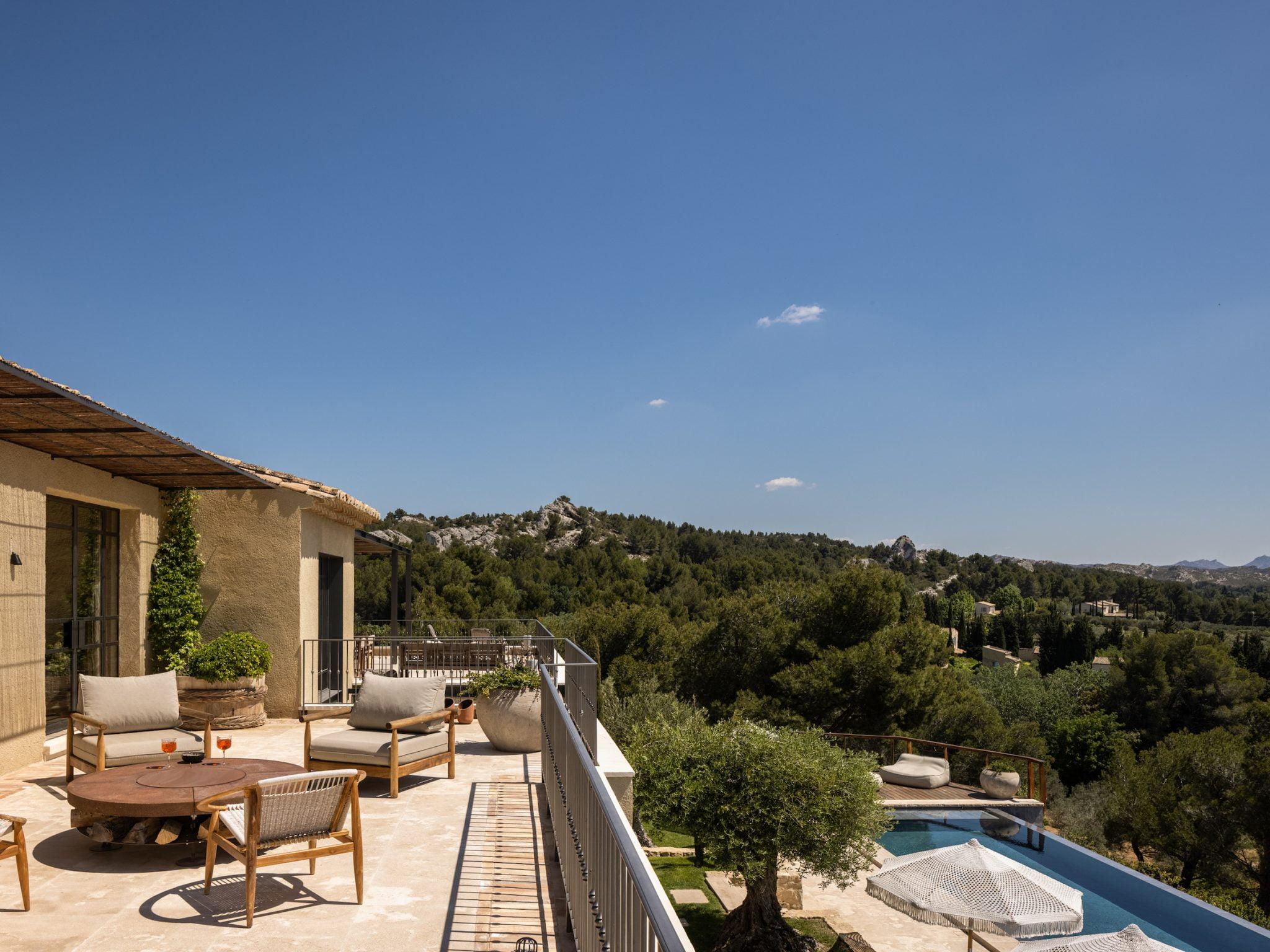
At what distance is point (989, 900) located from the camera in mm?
9070

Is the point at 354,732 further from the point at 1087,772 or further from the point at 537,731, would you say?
the point at 1087,772

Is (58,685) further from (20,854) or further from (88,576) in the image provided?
(20,854)

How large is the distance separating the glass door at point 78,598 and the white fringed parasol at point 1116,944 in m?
10.3

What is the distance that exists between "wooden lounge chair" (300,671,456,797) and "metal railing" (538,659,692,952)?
76.1 inches

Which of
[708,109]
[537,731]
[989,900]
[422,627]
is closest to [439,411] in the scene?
[422,627]

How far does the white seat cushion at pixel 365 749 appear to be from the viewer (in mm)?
6289

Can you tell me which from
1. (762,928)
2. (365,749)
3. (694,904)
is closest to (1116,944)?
(762,928)

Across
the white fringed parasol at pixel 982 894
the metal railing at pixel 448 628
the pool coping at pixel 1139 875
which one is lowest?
the pool coping at pixel 1139 875

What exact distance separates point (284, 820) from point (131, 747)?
2.73m

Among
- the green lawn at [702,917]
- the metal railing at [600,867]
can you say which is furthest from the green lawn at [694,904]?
the metal railing at [600,867]

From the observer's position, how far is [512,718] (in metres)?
8.05

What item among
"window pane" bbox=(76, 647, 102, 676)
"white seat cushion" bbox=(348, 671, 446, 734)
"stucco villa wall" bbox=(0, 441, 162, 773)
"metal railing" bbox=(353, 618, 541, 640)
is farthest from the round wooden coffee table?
"metal railing" bbox=(353, 618, 541, 640)

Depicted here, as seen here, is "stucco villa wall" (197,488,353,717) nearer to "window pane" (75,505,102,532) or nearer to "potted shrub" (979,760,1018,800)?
"window pane" (75,505,102,532)

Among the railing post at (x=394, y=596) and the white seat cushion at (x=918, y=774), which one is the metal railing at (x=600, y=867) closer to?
the railing post at (x=394, y=596)
